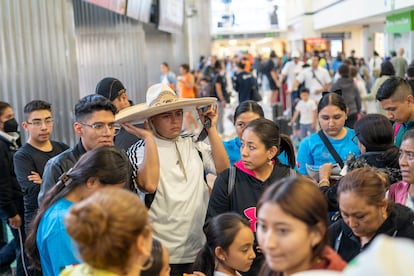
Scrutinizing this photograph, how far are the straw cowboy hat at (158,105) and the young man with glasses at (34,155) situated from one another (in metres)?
0.86

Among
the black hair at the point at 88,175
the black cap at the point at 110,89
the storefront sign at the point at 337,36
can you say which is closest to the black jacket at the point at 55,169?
the black hair at the point at 88,175

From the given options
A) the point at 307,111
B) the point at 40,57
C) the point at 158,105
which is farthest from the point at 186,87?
the point at 158,105

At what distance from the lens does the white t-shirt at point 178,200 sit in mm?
3248

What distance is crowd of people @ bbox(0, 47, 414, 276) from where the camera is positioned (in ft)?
5.97

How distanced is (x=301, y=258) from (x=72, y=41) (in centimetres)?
470

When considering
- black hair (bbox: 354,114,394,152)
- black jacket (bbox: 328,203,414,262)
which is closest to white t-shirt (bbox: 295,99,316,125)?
black hair (bbox: 354,114,394,152)

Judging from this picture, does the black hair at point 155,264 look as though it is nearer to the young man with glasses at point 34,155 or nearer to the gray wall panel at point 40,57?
the young man with glasses at point 34,155

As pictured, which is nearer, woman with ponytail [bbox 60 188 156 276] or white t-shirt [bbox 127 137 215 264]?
woman with ponytail [bbox 60 188 156 276]

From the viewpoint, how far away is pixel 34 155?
3.97 m

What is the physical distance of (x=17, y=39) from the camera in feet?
17.6

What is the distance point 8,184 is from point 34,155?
0.62 metres

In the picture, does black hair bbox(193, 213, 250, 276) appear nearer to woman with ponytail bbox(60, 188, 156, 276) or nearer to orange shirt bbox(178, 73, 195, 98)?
woman with ponytail bbox(60, 188, 156, 276)

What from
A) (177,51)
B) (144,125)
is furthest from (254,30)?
(144,125)

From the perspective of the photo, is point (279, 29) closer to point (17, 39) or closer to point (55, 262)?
point (17, 39)
